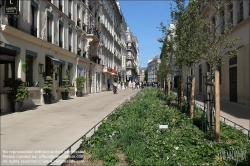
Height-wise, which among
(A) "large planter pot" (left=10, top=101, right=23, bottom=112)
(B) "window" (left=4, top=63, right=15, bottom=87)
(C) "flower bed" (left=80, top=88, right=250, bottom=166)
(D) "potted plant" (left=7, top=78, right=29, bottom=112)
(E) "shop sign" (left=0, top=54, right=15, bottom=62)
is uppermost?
(E) "shop sign" (left=0, top=54, right=15, bottom=62)

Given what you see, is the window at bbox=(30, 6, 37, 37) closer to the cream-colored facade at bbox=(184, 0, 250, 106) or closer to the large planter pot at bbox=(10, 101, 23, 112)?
the large planter pot at bbox=(10, 101, 23, 112)

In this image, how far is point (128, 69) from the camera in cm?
9106

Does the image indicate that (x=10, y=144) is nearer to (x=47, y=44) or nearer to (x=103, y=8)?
(x=47, y=44)

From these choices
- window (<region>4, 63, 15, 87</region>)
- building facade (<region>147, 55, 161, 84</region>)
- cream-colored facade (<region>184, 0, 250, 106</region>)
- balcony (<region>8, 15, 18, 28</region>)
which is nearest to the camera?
window (<region>4, 63, 15, 87</region>)

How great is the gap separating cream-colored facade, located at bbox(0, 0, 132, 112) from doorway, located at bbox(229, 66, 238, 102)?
1313 centimetres

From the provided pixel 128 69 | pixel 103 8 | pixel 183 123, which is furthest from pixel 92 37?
pixel 128 69

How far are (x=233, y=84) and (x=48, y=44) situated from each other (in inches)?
549

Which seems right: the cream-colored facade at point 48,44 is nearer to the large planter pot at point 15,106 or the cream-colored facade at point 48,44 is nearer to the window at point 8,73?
the window at point 8,73

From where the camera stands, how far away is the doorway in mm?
18719

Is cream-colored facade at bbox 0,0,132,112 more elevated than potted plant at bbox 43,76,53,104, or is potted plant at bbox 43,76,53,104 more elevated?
cream-colored facade at bbox 0,0,132,112

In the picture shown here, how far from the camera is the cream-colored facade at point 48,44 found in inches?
515

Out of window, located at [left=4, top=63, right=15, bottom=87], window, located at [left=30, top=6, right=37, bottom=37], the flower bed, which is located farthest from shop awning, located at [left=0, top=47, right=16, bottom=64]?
the flower bed

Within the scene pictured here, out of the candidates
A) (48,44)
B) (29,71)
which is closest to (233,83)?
(48,44)

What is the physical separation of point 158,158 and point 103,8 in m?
37.2
